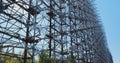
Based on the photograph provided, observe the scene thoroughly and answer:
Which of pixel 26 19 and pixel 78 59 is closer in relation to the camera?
pixel 26 19

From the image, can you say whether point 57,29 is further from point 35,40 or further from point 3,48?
point 3,48

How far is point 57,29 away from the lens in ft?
58.0

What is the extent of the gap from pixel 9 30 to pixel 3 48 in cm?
72

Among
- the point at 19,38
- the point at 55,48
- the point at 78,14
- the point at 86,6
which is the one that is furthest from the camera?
the point at 86,6

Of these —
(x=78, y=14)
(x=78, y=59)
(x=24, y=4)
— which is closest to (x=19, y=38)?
(x=24, y=4)

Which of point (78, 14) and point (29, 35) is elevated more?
point (78, 14)

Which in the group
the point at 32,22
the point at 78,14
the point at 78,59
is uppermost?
the point at 78,14

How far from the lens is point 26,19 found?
12.3 metres

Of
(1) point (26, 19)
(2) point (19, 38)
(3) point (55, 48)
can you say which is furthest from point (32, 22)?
(3) point (55, 48)

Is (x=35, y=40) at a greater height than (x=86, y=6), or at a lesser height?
lesser

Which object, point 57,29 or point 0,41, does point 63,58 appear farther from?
point 0,41

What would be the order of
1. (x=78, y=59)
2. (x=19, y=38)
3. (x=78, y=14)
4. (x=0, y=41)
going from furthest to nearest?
(x=78, y=14), (x=78, y=59), (x=19, y=38), (x=0, y=41)

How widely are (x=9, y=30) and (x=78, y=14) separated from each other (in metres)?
14.1

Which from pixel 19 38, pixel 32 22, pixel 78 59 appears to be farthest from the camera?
pixel 78 59
